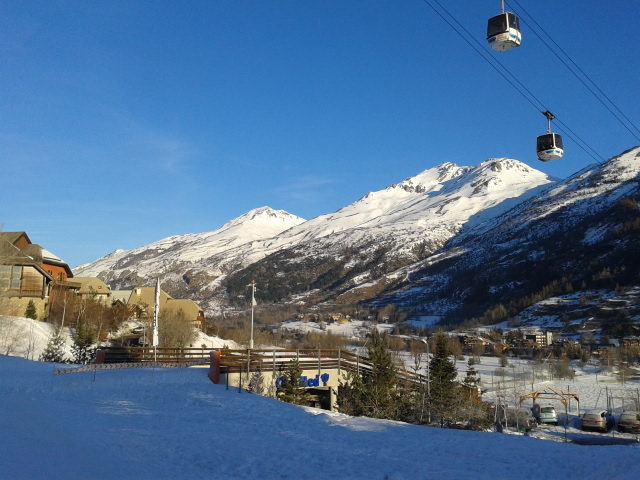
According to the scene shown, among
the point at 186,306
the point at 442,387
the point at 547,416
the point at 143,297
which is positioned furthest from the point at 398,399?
the point at 143,297

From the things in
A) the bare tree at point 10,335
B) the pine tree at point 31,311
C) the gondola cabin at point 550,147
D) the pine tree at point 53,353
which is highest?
the gondola cabin at point 550,147

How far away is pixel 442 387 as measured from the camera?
131 ft

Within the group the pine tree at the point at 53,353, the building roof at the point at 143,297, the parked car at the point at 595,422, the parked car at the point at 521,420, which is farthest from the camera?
the building roof at the point at 143,297

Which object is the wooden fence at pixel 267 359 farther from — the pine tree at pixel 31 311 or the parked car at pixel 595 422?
the pine tree at pixel 31 311

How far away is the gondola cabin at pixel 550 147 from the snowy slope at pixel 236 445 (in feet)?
33.2

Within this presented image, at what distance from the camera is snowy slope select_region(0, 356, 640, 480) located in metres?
12.9

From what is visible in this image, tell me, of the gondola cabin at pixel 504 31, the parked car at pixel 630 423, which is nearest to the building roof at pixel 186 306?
the parked car at pixel 630 423

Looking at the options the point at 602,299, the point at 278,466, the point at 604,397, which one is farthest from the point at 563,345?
the point at 278,466

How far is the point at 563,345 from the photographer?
452 feet

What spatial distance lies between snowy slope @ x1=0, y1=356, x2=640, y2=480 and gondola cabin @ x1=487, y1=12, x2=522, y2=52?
11943 millimetres

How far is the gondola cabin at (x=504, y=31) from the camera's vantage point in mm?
17391

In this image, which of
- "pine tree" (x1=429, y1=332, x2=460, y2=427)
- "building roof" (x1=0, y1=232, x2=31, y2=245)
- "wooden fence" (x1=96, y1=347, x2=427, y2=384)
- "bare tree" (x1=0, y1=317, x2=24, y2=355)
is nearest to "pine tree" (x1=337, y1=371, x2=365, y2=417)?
"wooden fence" (x1=96, y1=347, x2=427, y2=384)

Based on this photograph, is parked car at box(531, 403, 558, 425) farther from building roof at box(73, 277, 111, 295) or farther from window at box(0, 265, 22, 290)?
building roof at box(73, 277, 111, 295)

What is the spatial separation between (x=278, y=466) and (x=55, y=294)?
190 feet
